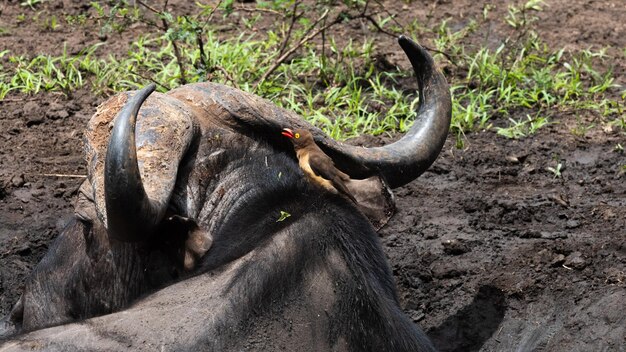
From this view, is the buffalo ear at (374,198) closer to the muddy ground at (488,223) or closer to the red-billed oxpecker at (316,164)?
the red-billed oxpecker at (316,164)

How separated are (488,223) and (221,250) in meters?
2.97

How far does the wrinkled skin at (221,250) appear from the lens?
13.3 feet

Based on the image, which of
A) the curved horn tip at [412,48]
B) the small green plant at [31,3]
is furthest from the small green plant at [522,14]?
the curved horn tip at [412,48]

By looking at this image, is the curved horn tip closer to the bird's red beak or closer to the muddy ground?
the bird's red beak

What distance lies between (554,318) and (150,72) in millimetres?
4027

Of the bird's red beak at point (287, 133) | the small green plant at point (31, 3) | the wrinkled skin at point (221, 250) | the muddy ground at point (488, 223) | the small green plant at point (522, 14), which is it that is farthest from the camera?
the small green plant at point (31, 3)

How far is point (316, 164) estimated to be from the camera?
4.18 m

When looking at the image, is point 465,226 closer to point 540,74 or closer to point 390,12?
point 540,74

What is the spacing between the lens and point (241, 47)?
8.93 meters

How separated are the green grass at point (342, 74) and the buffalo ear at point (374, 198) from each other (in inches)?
131

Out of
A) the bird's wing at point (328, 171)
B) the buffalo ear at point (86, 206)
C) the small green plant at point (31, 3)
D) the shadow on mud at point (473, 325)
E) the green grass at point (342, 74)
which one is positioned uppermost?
the bird's wing at point (328, 171)

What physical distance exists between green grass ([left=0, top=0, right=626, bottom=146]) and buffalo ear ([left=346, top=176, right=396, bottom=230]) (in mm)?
3334

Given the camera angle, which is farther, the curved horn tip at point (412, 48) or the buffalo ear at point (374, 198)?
the curved horn tip at point (412, 48)

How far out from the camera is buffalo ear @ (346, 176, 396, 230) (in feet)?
14.6
